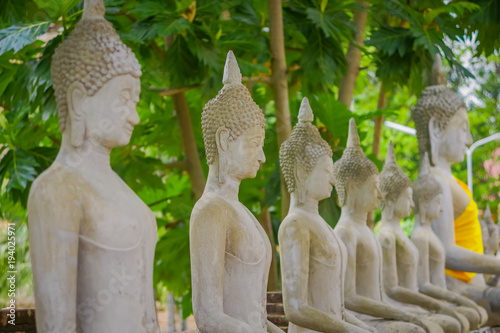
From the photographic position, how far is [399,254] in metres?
5.53

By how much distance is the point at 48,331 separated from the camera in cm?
271

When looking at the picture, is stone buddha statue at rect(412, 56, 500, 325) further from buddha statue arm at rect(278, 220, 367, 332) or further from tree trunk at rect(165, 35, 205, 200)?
buddha statue arm at rect(278, 220, 367, 332)

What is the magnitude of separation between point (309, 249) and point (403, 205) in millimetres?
1578

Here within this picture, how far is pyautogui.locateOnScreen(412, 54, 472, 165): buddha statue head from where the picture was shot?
632 cm

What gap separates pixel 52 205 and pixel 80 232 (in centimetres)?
15

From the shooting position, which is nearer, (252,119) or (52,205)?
(52,205)

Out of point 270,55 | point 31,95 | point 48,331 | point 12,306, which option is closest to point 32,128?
point 31,95

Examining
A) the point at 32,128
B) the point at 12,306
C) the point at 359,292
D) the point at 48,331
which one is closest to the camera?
the point at 48,331

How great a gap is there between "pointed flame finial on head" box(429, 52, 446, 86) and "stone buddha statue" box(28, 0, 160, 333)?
4123mm

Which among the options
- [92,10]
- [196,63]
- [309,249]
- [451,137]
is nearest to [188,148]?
[196,63]

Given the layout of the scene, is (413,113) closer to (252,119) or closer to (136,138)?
(136,138)

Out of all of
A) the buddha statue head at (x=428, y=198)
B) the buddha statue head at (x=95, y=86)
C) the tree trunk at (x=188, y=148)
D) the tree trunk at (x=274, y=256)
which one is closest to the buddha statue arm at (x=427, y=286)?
the buddha statue head at (x=428, y=198)

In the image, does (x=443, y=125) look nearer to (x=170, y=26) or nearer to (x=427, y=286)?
(x=427, y=286)

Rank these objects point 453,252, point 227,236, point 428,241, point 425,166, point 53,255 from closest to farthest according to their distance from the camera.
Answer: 1. point 53,255
2. point 227,236
3. point 428,241
4. point 453,252
5. point 425,166
